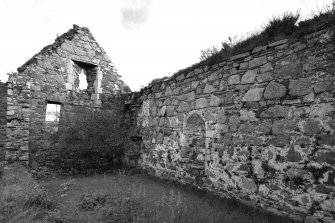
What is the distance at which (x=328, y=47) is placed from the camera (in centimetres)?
329

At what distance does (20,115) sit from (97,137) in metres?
2.47

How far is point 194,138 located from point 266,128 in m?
1.98

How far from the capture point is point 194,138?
559cm

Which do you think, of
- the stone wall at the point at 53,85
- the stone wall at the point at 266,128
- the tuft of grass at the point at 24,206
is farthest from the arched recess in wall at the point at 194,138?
the stone wall at the point at 53,85

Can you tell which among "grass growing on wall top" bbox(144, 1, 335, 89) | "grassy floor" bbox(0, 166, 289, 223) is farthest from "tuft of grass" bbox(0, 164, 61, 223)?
"grass growing on wall top" bbox(144, 1, 335, 89)

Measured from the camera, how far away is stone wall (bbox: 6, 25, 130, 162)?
731 cm

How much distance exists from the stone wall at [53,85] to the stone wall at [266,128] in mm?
4275

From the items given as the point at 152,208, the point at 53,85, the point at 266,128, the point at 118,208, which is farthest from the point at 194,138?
the point at 53,85

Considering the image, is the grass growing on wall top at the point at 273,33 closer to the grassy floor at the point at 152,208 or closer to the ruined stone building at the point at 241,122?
the ruined stone building at the point at 241,122

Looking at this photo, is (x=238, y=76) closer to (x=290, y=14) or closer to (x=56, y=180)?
(x=290, y=14)

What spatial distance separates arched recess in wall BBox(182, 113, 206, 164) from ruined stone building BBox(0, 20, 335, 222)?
24 millimetres

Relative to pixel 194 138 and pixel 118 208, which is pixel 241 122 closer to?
pixel 194 138

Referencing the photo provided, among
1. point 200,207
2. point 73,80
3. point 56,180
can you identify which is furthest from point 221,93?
point 73,80

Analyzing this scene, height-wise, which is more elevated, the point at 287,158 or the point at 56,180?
the point at 287,158
